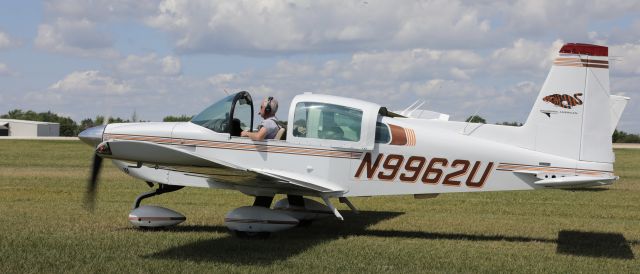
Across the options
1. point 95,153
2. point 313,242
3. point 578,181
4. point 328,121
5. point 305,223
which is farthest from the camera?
point 305,223

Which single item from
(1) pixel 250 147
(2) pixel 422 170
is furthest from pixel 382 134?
(1) pixel 250 147

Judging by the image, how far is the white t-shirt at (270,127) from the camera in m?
9.70

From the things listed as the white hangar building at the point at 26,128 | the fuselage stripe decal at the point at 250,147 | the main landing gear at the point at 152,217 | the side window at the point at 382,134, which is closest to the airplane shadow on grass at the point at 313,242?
the main landing gear at the point at 152,217

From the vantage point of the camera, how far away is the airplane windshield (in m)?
9.81

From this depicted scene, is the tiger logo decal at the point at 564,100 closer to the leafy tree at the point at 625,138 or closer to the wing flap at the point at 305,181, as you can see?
the wing flap at the point at 305,181

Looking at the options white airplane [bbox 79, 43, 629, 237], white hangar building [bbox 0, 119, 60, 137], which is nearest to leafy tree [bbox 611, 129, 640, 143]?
white hangar building [bbox 0, 119, 60, 137]

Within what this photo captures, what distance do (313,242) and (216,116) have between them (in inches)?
86.4

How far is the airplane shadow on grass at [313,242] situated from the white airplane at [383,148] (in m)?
0.43

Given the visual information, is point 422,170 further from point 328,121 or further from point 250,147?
point 250,147

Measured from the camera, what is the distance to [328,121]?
9.52 m

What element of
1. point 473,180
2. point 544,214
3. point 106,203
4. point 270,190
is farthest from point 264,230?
point 544,214

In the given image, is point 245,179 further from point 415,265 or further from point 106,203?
point 106,203

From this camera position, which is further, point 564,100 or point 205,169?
point 564,100

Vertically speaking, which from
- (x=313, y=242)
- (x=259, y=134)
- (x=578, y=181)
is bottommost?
(x=313, y=242)
